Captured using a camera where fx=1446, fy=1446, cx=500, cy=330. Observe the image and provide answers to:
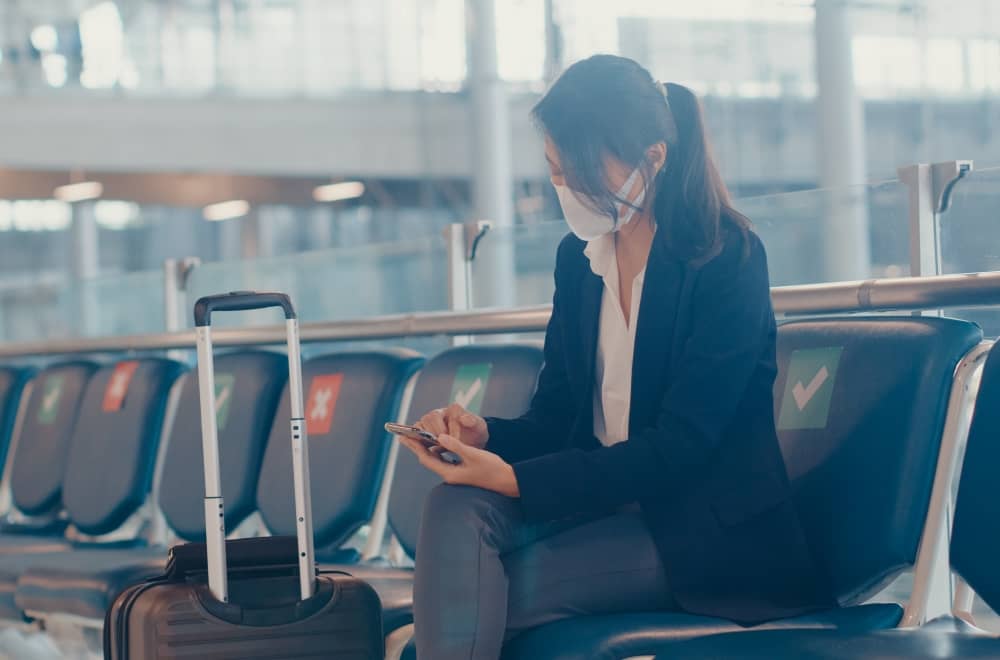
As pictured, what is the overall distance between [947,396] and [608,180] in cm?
51

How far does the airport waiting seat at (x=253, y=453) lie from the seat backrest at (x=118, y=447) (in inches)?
5.9

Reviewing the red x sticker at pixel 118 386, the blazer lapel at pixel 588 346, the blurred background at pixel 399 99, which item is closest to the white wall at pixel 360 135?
the blurred background at pixel 399 99

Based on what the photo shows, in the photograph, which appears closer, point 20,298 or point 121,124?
point 20,298

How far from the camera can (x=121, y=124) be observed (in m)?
12.8

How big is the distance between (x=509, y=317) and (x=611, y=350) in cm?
86

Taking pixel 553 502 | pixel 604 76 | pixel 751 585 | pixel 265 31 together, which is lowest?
pixel 751 585

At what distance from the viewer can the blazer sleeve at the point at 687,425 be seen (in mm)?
1714

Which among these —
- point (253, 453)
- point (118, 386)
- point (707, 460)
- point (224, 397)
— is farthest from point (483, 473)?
point (118, 386)

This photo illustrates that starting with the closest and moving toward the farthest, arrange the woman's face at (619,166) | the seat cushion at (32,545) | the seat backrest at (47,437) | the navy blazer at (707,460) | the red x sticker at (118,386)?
Result: the navy blazer at (707,460) < the woman's face at (619,166) < the seat cushion at (32,545) < the red x sticker at (118,386) < the seat backrest at (47,437)

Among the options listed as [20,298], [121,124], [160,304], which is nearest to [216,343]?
[160,304]

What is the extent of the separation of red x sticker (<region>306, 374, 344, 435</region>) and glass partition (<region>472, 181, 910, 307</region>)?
42cm

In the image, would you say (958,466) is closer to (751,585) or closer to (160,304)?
(751,585)

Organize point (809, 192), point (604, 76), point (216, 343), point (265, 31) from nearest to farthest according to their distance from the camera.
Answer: point (604, 76) < point (809, 192) < point (216, 343) < point (265, 31)

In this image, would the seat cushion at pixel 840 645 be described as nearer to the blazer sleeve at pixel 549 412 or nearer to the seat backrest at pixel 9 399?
the blazer sleeve at pixel 549 412
